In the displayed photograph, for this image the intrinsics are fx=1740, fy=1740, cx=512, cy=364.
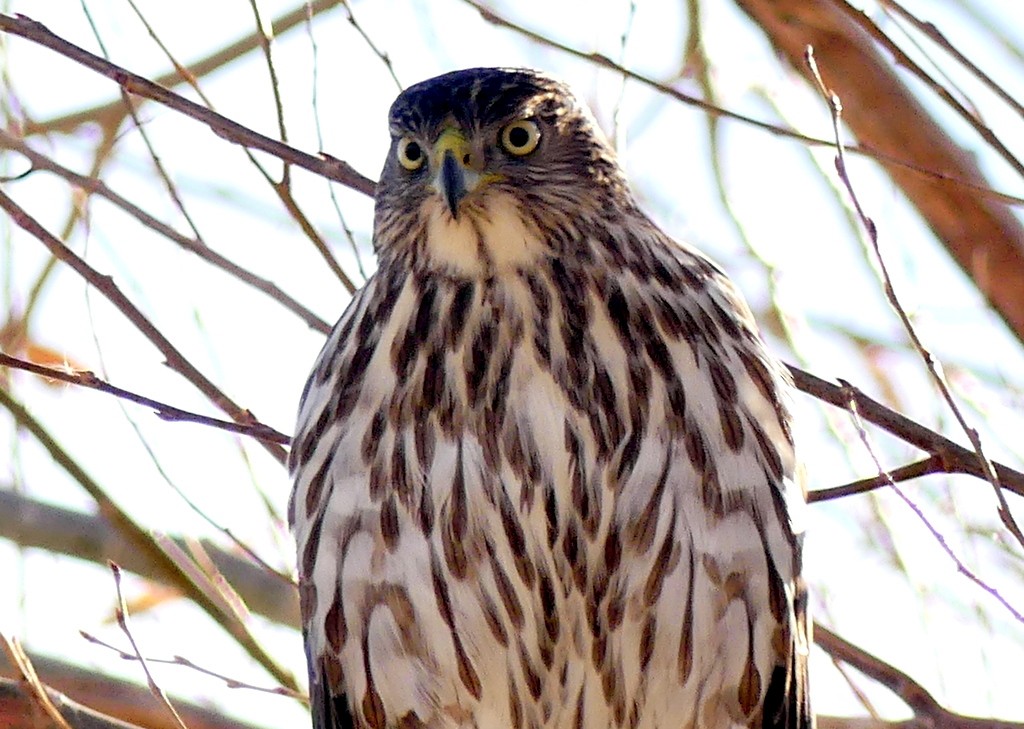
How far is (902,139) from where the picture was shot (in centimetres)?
361

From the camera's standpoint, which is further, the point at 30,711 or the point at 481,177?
the point at 481,177

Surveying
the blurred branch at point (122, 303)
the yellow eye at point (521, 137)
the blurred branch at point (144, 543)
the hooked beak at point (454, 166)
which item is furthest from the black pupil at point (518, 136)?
the blurred branch at point (144, 543)

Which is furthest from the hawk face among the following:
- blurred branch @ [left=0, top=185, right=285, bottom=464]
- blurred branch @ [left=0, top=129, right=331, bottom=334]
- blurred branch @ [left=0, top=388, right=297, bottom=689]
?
blurred branch @ [left=0, top=388, right=297, bottom=689]

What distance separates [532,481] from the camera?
10.2 ft

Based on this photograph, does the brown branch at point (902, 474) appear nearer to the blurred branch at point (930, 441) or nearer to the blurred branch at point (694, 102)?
the blurred branch at point (930, 441)

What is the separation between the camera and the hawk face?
331 cm

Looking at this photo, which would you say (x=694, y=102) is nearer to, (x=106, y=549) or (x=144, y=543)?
(x=144, y=543)

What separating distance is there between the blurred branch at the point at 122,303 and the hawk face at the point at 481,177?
49 cm

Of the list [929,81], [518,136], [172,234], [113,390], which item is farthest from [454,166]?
[929,81]

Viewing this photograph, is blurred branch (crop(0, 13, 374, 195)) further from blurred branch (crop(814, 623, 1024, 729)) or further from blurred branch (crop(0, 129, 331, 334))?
blurred branch (crop(814, 623, 1024, 729))

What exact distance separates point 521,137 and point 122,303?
0.89 meters

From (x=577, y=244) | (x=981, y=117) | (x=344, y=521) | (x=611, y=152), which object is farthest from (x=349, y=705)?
(x=981, y=117)

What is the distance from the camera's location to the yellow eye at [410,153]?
3.41m

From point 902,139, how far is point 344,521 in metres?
1.41
